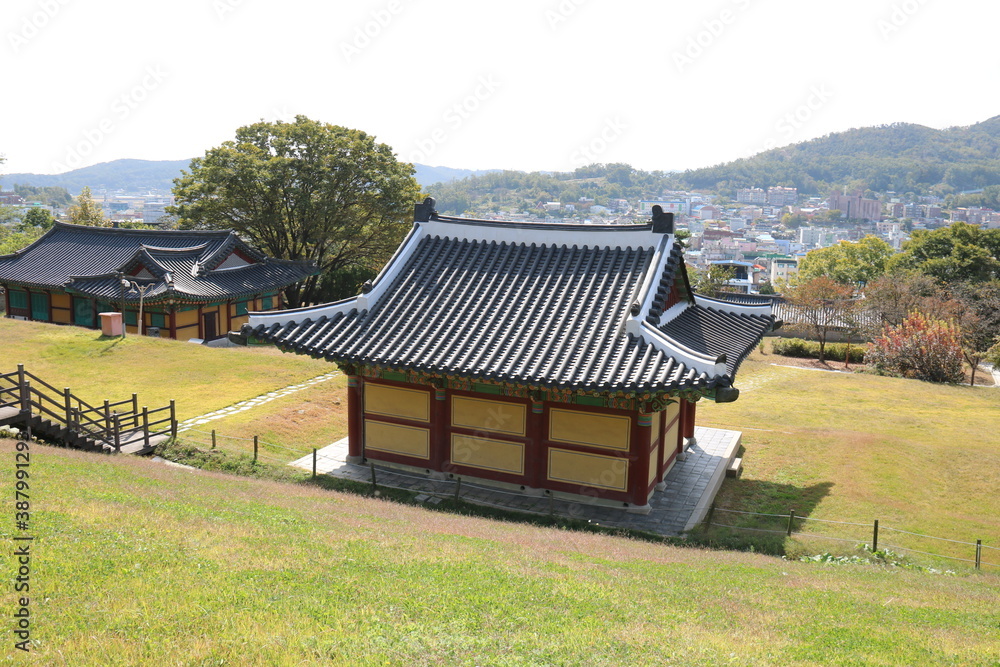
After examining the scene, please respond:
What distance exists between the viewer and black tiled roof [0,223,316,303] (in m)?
36.6

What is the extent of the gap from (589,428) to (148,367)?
2044 cm

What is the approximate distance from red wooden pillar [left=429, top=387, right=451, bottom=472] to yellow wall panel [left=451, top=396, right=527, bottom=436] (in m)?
0.21

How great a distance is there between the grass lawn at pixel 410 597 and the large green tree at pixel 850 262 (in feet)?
211

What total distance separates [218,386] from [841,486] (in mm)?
20571

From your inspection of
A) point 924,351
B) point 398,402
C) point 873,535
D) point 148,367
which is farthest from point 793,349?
point 148,367

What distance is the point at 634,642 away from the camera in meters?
7.64

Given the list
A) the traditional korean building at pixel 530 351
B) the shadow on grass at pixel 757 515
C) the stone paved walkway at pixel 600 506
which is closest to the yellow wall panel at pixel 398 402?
the traditional korean building at pixel 530 351

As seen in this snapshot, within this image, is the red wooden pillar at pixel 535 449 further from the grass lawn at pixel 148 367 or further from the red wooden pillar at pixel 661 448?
the grass lawn at pixel 148 367

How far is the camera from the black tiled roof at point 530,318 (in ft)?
46.1

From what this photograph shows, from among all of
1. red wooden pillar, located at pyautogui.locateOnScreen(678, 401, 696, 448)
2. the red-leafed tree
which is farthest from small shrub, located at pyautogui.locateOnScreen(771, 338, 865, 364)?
red wooden pillar, located at pyautogui.locateOnScreen(678, 401, 696, 448)

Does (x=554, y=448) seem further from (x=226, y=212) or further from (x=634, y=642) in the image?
(x=226, y=212)

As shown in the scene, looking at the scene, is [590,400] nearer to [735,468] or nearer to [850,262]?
[735,468]

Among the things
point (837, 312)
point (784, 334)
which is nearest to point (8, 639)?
point (837, 312)

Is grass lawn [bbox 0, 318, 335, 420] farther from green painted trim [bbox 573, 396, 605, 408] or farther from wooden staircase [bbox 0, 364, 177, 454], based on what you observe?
green painted trim [bbox 573, 396, 605, 408]
